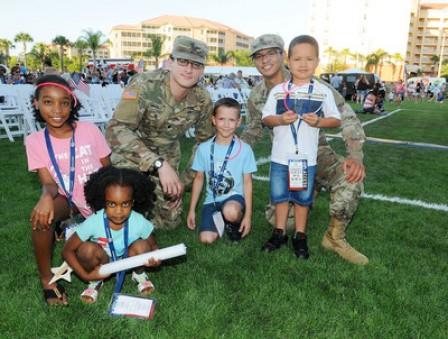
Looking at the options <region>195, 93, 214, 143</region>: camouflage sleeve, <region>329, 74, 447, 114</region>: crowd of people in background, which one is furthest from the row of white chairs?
<region>329, 74, 447, 114</region>: crowd of people in background

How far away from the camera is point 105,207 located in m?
2.97

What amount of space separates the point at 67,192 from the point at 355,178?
2.43 metres

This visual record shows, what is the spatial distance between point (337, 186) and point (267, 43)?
1525mm

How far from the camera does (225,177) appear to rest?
4027 mm

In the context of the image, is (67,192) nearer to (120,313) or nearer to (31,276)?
(31,276)

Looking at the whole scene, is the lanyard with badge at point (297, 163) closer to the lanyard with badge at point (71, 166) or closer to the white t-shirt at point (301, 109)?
the white t-shirt at point (301, 109)

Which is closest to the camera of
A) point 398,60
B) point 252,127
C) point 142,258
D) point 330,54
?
point 142,258

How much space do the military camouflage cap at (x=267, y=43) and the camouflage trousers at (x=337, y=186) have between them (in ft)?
3.58

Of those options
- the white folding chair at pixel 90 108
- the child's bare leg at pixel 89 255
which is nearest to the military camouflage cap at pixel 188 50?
the child's bare leg at pixel 89 255

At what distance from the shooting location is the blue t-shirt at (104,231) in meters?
2.89

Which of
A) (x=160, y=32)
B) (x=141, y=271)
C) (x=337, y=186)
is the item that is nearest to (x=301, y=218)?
(x=337, y=186)

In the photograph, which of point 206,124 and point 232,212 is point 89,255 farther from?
point 206,124

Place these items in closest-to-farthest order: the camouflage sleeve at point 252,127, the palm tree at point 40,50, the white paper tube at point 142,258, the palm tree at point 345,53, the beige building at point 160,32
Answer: the white paper tube at point 142,258 < the camouflage sleeve at point 252,127 < the palm tree at point 40,50 < the palm tree at point 345,53 < the beige building at point 160,32

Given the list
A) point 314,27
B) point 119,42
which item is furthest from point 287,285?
point 119,42
